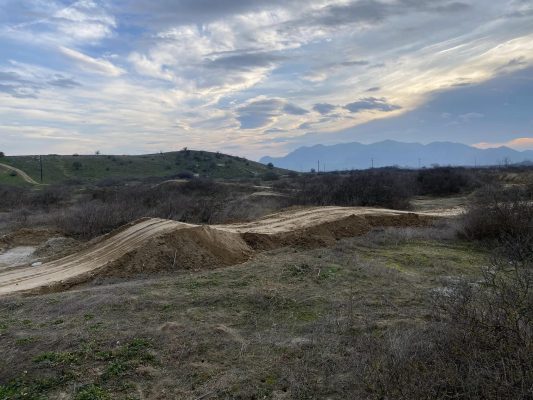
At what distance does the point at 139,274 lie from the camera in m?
10.8

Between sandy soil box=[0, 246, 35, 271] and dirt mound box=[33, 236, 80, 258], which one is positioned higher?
dirt mound box=[33, 236, 80, 258]

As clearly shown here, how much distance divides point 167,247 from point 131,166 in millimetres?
71784

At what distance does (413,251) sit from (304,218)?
5.19 m

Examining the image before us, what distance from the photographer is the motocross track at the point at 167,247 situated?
11109 mm

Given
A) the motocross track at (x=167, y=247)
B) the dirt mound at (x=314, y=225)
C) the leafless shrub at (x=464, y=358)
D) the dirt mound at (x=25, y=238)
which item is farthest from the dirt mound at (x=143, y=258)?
the leafless shrub at (x=464, y=358)

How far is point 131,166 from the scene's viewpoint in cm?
8019

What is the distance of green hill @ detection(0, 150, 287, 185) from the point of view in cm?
7244

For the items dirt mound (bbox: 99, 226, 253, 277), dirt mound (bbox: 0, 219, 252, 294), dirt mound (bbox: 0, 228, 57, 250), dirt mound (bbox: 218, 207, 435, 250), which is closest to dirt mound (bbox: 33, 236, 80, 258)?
dirt mound (bbox: 0, 228, 57, 250)

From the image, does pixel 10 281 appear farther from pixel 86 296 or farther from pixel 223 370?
pixel 223 370

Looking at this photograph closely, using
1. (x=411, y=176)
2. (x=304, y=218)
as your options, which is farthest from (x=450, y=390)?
(x=411, y=176)

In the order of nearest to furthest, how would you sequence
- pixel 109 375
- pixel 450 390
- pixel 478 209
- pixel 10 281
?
pixel 450 390, pixel 109 375, pixel 10 281, pixel 478 209

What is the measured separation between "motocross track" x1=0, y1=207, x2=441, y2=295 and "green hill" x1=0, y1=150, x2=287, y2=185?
183ft

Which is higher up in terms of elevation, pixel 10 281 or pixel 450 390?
pixel 450 390

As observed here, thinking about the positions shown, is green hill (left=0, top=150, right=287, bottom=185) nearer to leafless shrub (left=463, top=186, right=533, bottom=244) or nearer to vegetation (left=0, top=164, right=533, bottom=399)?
leafless shrub (left=463, top=186, right=533, bottom=244)
